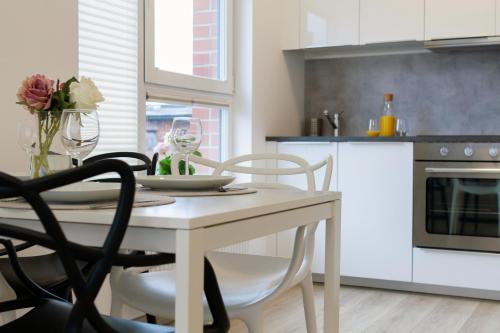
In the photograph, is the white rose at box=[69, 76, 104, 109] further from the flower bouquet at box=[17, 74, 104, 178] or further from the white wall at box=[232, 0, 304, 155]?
the white wall at box=[232, 0, 304, 155]

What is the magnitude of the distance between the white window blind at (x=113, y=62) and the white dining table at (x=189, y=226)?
5.00ft

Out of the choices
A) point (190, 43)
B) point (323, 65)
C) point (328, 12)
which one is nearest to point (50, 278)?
point (190, 43)

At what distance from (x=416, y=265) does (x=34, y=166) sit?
2.79 meters

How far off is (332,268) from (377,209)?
2.19m

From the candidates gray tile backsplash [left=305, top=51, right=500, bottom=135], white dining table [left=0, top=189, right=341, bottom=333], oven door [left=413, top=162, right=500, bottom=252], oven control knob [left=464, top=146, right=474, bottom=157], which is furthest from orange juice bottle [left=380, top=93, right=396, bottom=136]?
white dining table [left=0, top=189, right=341, bottom=333]

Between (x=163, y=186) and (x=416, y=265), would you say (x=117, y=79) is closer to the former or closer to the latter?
(x=163, y=186)

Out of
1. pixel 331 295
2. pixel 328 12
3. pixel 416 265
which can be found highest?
pixel 328 12

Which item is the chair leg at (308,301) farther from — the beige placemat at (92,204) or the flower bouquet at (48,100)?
the flower bouquet at (48,100)

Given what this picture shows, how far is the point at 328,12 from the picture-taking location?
4250mm

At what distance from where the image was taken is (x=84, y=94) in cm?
146

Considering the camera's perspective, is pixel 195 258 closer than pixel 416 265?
Yes

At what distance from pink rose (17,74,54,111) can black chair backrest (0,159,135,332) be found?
1.40 ft

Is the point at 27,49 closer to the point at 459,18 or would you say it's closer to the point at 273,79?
the point at 273,79

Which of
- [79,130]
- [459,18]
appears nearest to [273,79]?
[459,18]
